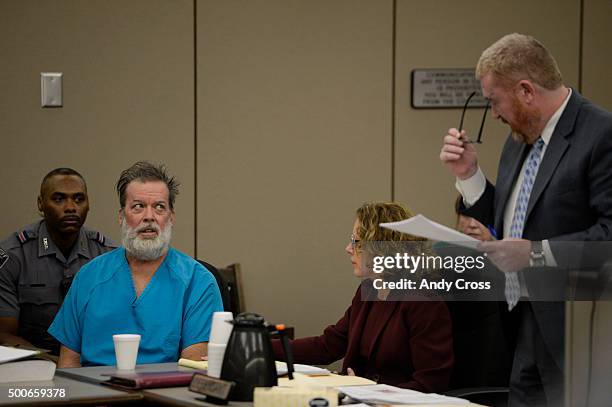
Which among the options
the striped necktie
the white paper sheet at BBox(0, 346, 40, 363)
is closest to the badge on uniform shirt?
Answer: the white paper sheet at BBox(0, 346, 40, 363)

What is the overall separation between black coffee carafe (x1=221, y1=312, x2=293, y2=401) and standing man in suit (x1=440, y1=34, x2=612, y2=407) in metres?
0.56

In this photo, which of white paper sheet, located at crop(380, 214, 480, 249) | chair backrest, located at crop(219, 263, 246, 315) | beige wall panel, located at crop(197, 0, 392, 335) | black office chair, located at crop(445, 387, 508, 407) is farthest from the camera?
beige wall panel, located at crop(197, 0, 392, 335)

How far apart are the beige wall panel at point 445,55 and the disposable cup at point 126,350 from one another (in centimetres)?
258

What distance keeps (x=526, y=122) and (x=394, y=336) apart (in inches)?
33.9

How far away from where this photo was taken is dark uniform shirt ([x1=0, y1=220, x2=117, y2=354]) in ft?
13.3

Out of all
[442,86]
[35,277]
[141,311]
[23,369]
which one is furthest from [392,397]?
[442,86]

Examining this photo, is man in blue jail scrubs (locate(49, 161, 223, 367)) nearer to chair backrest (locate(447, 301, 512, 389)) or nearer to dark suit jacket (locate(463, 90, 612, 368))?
chair backrest (locate(447, 301, 512, 389))

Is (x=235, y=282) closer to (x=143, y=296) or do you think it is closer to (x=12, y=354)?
(x=143, y=296)

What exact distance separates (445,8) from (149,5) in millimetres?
1563

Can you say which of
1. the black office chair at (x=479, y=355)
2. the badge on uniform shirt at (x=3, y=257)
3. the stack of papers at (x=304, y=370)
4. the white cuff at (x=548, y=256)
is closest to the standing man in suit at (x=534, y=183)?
the white cuff at (x=548, y=256)

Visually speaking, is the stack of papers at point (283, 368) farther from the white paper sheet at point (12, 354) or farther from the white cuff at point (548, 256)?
the white cuff at point (548, 256)

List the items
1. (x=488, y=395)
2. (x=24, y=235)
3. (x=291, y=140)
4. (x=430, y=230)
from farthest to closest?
(x=291, y=140), (x=24, y=235), (x=488, y=395), (x=430, y=230)

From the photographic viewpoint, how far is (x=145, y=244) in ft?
10.0

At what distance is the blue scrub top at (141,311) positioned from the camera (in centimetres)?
295
